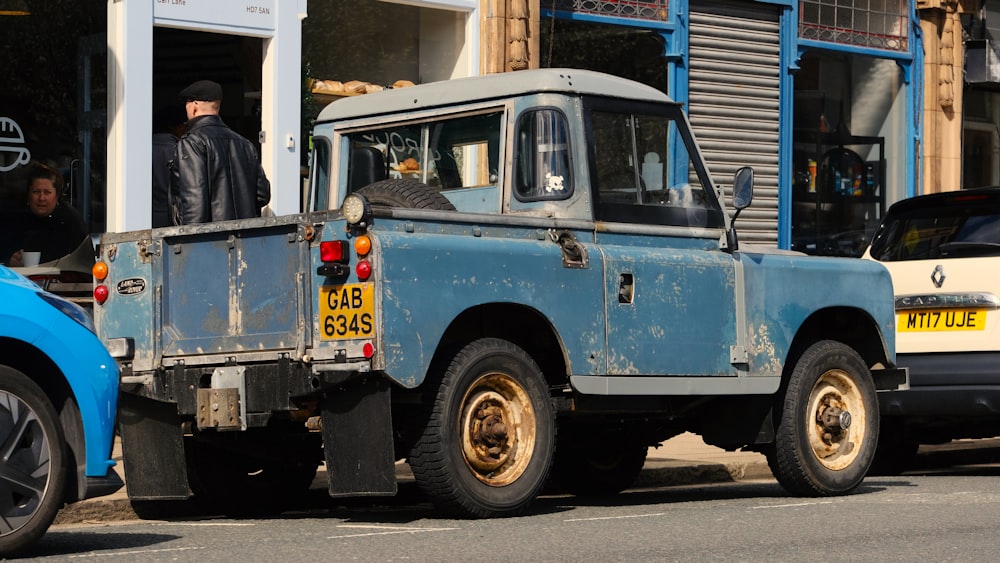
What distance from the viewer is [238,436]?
919cm

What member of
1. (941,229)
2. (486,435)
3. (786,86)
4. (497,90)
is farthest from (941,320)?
(786,86)

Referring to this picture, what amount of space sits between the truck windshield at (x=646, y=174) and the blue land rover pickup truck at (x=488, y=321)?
14 mm

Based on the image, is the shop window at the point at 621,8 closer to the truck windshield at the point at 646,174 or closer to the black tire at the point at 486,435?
the truck windshield at the point at 646,174

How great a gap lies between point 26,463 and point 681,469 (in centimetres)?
615

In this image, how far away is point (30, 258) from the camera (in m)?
13.7

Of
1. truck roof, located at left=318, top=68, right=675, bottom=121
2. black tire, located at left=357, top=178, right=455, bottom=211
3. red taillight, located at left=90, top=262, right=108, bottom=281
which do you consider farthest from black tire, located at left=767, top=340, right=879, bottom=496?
red taillight, located at left=90, top=262, right=108, bottom=281

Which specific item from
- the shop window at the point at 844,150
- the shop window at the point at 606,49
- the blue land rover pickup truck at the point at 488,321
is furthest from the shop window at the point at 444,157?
the shop window at the point at 844,150

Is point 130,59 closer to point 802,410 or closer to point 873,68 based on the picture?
point 802,410

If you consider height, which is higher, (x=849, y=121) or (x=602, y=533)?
(x=849, y=121)

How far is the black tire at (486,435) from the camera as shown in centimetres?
822

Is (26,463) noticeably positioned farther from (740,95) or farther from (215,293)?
(740,95)

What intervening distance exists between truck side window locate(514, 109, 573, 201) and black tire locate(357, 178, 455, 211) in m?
0.47

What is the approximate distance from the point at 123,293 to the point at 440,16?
335 inches

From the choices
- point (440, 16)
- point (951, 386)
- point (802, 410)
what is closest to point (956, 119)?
point (440, 16)
